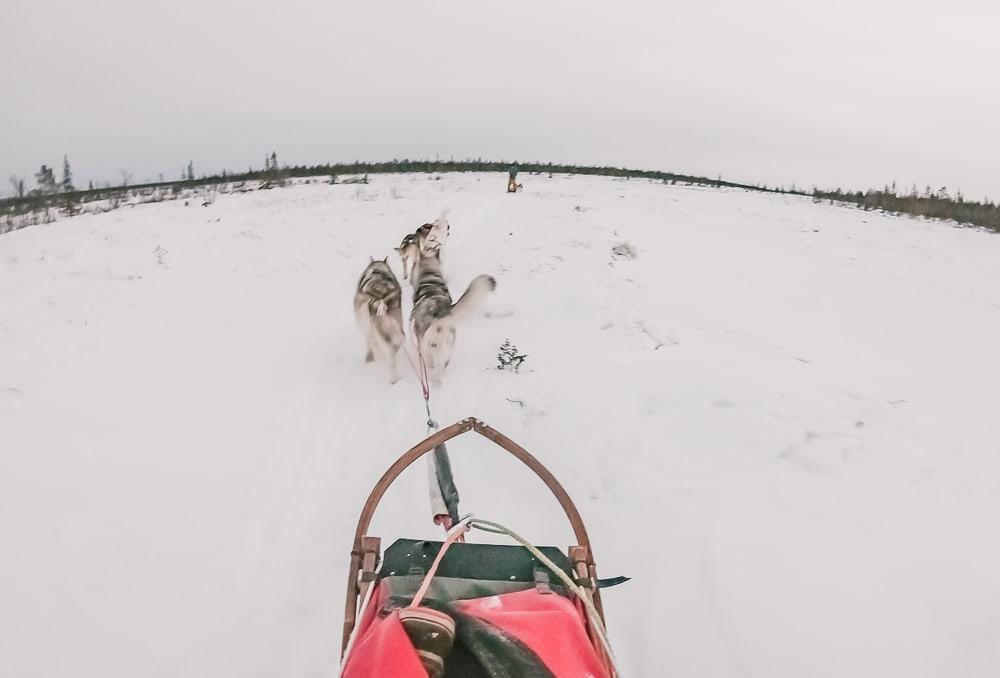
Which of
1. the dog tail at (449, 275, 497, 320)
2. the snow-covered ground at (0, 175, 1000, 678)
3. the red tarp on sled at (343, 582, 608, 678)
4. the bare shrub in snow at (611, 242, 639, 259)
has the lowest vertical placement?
the snow-covered ground at (0, 175, 1000, 678)

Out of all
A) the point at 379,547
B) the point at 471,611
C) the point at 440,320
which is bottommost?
the point at 379,547

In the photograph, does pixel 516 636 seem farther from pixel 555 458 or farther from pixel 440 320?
pixel 440 320

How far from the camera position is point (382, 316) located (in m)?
4.18

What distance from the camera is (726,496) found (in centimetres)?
282

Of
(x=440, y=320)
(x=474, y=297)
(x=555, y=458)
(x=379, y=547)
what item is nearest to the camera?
(x=379, y=547)

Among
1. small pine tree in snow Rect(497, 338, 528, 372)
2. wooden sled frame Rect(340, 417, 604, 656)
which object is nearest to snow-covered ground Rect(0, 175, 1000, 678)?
small pine tree in snow Rect(497, 338, 528, 372)

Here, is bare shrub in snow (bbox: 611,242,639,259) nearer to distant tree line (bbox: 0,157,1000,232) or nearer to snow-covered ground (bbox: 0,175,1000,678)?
snow-covered ground (bbox: 0,175,1000,678)

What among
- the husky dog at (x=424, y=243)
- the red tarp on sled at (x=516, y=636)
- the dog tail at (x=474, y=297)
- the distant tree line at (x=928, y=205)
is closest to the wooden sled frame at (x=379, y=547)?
the red tarp on sled at (x=516, y=636)

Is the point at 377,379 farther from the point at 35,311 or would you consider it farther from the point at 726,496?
the point at 35,311

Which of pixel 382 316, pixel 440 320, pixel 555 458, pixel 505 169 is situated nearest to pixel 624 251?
pixel 440 320

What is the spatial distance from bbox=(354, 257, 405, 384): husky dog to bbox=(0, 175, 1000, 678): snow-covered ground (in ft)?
0.74

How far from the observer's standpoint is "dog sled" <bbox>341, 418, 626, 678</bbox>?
1208 mm

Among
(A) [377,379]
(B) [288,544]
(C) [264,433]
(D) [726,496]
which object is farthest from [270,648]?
(A) [377,379]

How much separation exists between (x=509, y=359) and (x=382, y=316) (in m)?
0.94
